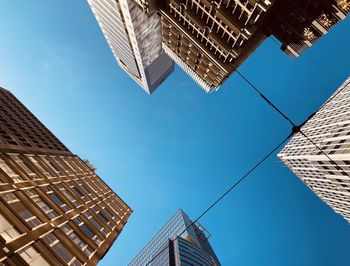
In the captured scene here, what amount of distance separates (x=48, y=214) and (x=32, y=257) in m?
7.09

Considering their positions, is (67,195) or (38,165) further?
(38,165)

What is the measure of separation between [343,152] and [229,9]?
127ft

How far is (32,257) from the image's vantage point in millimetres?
22609

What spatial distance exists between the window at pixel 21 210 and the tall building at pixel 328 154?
54.5 m

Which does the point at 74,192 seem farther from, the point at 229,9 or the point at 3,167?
the point at 229,9

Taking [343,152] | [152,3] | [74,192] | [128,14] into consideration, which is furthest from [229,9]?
[343,152]

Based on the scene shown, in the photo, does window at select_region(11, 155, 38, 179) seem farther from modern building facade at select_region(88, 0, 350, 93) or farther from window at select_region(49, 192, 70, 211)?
modern building facade at select_region(88, 0, 350, 93)

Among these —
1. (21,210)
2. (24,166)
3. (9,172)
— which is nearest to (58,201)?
(24,166)

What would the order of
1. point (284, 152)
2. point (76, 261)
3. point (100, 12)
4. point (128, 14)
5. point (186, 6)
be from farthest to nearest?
point (284, 152) < point (100, 12) < point (128, 14) < point (186, 6) < point (76, 261)

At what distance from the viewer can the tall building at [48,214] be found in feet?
74.6

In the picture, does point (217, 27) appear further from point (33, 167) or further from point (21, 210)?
point (21, 210)

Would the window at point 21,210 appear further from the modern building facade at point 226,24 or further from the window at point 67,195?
the modern building facade at point 226,24

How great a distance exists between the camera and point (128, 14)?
59969 millimetres

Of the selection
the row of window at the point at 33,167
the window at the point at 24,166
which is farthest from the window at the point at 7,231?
the window at the point at 24,166
